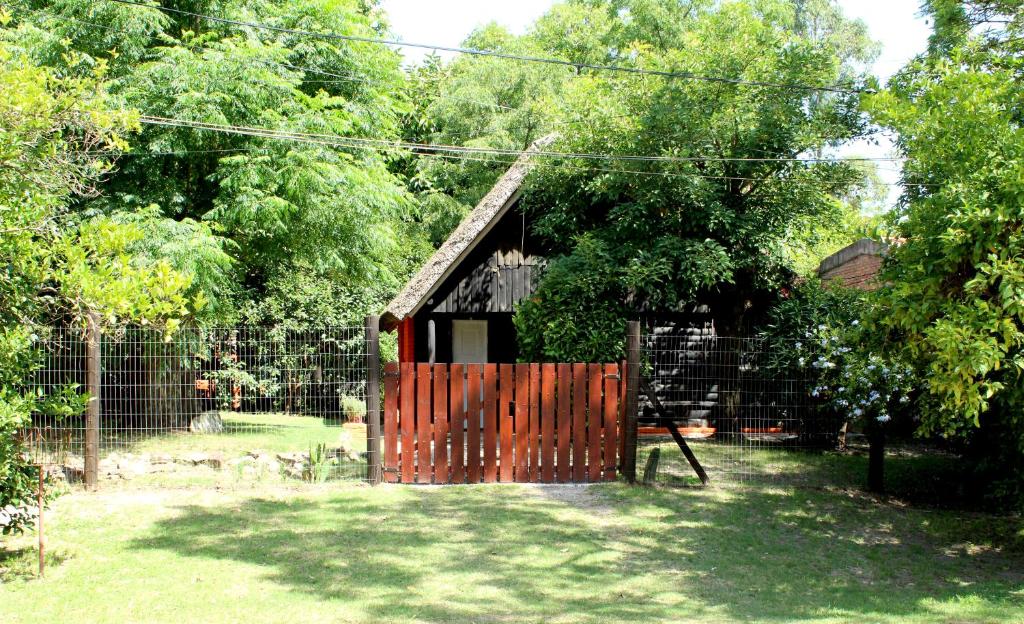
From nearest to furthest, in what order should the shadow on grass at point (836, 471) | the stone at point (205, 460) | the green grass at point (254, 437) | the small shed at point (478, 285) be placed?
the shadow on grass at point (836, 471), the green grass at point (254, 437), the stone at point (205, 460), the small shed at point (478, 285)

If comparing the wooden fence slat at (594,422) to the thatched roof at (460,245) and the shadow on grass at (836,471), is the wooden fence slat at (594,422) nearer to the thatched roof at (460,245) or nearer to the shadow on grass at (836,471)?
the shadow on grass at (836,471)

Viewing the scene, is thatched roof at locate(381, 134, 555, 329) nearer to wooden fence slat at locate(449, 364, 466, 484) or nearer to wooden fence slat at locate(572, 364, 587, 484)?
wooden fence slat at locate(449, 364, 466, 484)

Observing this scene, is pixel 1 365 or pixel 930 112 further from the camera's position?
pixel 930 112

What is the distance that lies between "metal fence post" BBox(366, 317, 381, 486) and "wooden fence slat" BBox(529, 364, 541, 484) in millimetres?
1775

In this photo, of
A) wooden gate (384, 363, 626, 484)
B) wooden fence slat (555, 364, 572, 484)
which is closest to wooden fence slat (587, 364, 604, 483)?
wooden gate (384, 363, 626, 484)

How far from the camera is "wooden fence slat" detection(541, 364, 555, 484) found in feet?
32.6

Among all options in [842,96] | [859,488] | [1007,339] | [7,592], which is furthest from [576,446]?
[842,96]

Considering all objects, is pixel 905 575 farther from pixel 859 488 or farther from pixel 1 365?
pixel 1 365

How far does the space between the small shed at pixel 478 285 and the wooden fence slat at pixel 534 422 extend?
4390mm

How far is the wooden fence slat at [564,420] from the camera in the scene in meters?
9.94

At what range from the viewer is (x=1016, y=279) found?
20.4 ft

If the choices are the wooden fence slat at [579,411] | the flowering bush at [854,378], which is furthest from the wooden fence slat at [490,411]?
the flowering bush at [854,378]

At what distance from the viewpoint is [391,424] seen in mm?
9695

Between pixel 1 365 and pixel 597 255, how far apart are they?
8.45 metres
